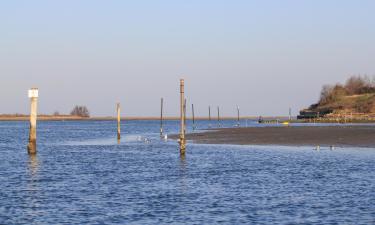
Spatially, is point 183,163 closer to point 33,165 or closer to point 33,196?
point 33,165

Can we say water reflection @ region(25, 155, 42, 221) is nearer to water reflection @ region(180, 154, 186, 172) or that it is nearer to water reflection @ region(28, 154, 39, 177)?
water reflection @ region(28, 154, 39, 177)

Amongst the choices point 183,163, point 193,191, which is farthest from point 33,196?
point 183,163

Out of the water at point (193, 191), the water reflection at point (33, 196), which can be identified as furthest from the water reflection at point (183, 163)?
the water reflection at point (33, 196)

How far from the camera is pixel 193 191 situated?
28.6 meters

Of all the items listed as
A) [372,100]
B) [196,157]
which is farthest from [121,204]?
[372,100]

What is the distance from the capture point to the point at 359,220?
67.7 ft

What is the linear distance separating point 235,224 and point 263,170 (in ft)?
58.9

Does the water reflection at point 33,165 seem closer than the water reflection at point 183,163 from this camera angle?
Yes

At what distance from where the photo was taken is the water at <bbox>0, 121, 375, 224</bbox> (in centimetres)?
2189

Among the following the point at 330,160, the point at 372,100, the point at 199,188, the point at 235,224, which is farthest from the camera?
the point at 372,100

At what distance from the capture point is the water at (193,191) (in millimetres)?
21891

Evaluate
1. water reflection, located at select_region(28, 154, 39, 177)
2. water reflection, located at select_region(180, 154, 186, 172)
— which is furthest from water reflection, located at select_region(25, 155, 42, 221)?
water reflection, located at select_region(180, 154, 186, 172)

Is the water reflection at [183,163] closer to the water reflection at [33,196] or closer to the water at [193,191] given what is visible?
the water at [193,191]

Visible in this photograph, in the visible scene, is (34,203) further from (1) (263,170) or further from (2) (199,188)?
(1) (263,170)
